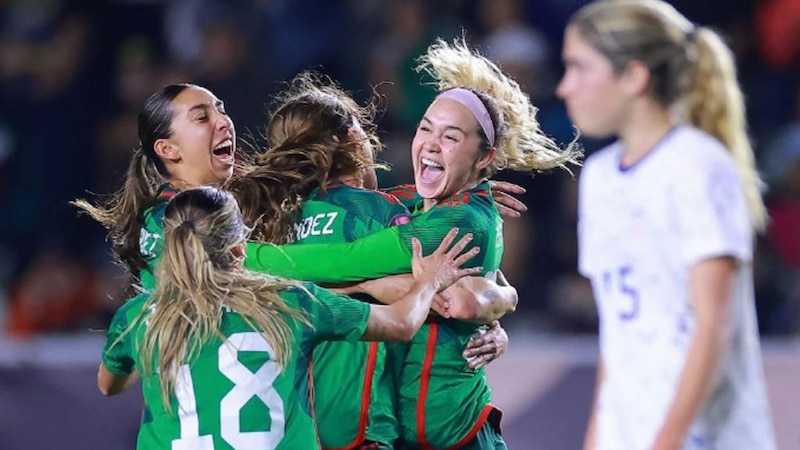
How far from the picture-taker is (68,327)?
8125 millimetres

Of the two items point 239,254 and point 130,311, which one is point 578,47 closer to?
point 239,254

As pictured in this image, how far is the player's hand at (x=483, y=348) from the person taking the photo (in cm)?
424

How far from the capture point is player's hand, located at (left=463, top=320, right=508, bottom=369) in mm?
4238

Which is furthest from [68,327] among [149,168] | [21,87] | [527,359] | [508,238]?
[149,168]

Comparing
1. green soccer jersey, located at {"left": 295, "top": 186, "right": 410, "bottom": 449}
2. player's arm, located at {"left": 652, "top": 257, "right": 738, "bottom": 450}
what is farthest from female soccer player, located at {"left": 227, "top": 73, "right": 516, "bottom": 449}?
player's arm, located at {"left": 652, "top": 257, "right": 738, "bottom": 450}

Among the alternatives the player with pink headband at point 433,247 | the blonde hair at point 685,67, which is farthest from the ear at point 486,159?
the blonde hair at point 685,67

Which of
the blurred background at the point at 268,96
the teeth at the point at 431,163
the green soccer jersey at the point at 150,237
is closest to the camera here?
the teeth at the point at 431,163

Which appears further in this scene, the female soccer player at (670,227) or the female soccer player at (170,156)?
Answer: the female soccer player at (170,156)

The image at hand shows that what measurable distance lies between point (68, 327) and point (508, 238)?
2.57 meters

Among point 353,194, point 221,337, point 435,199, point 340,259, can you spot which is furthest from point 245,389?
point 435,199

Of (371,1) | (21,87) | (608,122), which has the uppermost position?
(371,1)

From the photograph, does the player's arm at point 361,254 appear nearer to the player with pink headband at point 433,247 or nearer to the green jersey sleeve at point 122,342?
the player with pink headband at point 433,247

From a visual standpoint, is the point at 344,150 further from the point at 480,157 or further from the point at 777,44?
the point at 777,44

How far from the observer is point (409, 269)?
4098 millimetres
